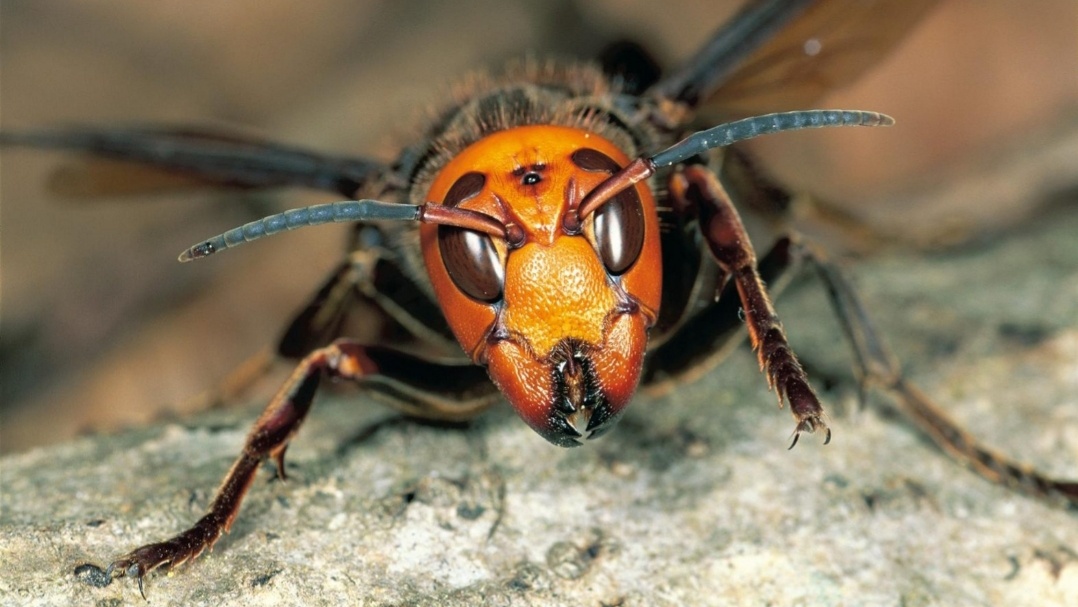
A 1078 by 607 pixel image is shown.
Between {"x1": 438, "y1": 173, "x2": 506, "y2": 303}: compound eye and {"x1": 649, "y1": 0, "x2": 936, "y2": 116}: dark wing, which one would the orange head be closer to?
{"x1": 438, "y1": 173, "x2": 506, "y2": 303}: compound eye

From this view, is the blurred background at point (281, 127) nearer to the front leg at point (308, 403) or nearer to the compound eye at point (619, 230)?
the front leg at point (308, 403)

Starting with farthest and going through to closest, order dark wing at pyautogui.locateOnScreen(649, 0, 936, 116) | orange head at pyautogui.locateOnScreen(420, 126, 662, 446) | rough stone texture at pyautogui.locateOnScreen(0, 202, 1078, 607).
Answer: dark wing at pyautogui.locateOnScreen(649, 0, 936, 116), rough stone texture at pyautogui.locateOnScreen(0, 202, 1078, 607), orange head at pyautogui.locateOnScreen(420, 126, 662, 446)

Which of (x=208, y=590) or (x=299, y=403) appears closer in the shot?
(x=208, y=590)

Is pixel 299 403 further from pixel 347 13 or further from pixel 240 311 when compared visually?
pixel 347 13

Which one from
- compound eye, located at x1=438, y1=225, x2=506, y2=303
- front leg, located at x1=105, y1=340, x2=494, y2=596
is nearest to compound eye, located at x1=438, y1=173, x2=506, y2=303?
compound eye, located at x1=438, y1=225, x2=506, y2=303

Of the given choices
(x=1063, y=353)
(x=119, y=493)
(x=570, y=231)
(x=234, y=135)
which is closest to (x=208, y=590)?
(x=119, y=493)

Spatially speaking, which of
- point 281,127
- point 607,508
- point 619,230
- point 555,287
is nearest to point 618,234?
point 619,230
